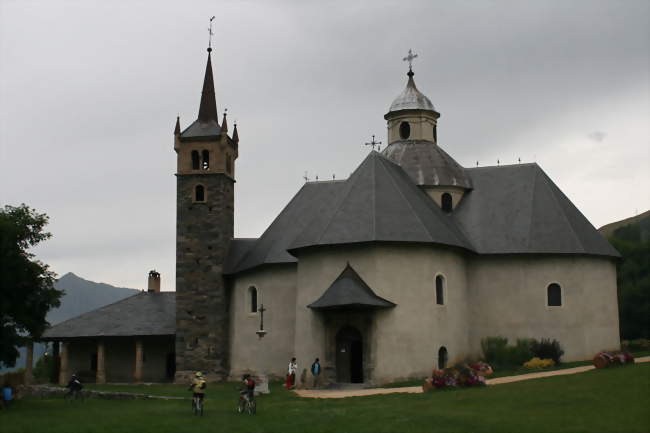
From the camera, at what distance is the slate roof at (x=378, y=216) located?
138 ft

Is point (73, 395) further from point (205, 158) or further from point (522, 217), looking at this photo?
point (522, 217)

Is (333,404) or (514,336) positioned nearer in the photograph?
(333,404)

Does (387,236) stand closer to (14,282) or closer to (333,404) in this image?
(333,404)

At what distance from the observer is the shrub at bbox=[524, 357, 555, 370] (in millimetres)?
42375

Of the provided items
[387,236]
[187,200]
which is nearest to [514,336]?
[387,236]

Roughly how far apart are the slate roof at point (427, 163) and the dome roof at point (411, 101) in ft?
7.90

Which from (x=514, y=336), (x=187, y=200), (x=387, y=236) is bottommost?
(x=514, y=336)

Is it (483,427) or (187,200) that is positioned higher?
(187,200)

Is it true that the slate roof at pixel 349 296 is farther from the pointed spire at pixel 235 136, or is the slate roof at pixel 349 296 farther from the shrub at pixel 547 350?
the pointed spire at pixel 235 136

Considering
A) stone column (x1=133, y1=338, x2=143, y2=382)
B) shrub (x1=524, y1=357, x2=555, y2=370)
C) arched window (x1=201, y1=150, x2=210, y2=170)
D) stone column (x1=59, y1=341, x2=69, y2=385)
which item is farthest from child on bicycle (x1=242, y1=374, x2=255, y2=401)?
stone column (x1=59, y1=341, x2=69, y2=385)

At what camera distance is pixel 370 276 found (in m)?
41.6

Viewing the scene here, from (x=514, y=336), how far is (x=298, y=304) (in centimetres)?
1205

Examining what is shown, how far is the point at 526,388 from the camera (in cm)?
3045

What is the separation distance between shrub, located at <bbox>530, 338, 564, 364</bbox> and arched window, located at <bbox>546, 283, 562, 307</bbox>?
7.01 ft
